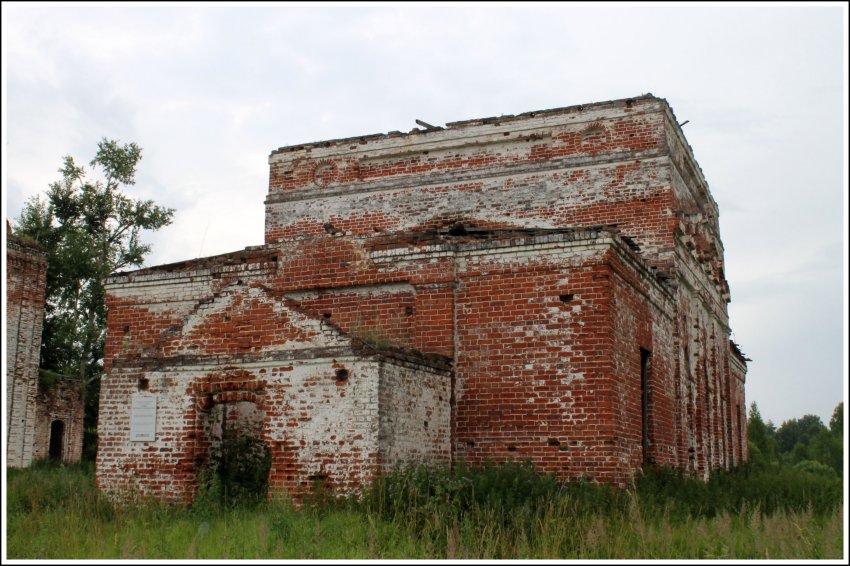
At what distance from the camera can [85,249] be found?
94.7 ft

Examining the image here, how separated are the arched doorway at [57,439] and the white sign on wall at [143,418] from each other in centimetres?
1615

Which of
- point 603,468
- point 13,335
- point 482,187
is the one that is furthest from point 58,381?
point 603,468

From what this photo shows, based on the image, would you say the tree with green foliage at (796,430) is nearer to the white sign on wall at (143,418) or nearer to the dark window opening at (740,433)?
the dark window opening at (740,433)

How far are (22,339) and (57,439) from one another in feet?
14.0

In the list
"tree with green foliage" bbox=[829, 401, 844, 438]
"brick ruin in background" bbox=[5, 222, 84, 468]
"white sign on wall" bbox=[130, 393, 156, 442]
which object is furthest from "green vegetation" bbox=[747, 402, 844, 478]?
"brick ruin in background" bbox=[5, 222, 84, 468]

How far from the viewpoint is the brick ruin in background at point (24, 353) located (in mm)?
22578

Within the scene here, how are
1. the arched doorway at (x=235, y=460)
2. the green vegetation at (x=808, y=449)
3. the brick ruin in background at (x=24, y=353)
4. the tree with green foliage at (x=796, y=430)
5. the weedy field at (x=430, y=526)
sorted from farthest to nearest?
the tree with green foliage at (x=796, y=430), the green vegetation at (x=808, y=449), the brick ruin in background at (x=24, y=353), the arched doorway at (x=235, y=460), the weedy field at (x=430, y=526)

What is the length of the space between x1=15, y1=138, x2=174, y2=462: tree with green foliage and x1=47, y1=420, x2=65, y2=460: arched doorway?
6.60 ft

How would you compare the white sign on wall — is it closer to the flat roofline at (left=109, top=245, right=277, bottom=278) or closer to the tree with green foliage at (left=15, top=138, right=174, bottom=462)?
the flat roofline at (left=109, top=245, right=277, bottom=278)

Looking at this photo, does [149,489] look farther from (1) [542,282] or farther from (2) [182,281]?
(1) [542,282]

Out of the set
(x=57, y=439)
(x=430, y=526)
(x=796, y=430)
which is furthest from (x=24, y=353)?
(x=796, y=430)

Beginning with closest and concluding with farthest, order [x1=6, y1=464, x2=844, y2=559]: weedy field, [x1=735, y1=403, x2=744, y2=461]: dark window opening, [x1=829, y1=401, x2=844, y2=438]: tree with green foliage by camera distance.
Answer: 1. [x1=6, y1=464, x2=844, y2=559]: weedy field
2. [x1=735, y1=403, x2=744, y2=461]: dark window opening
3. [x1=829, y1=401, x2=844, y2=438]: tree with green foliage

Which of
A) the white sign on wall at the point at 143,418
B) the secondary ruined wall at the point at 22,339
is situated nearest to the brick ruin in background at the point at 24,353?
the secondary ruined wall at the point at 22,339

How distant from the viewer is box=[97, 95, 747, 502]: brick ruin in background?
1061 centimetres
